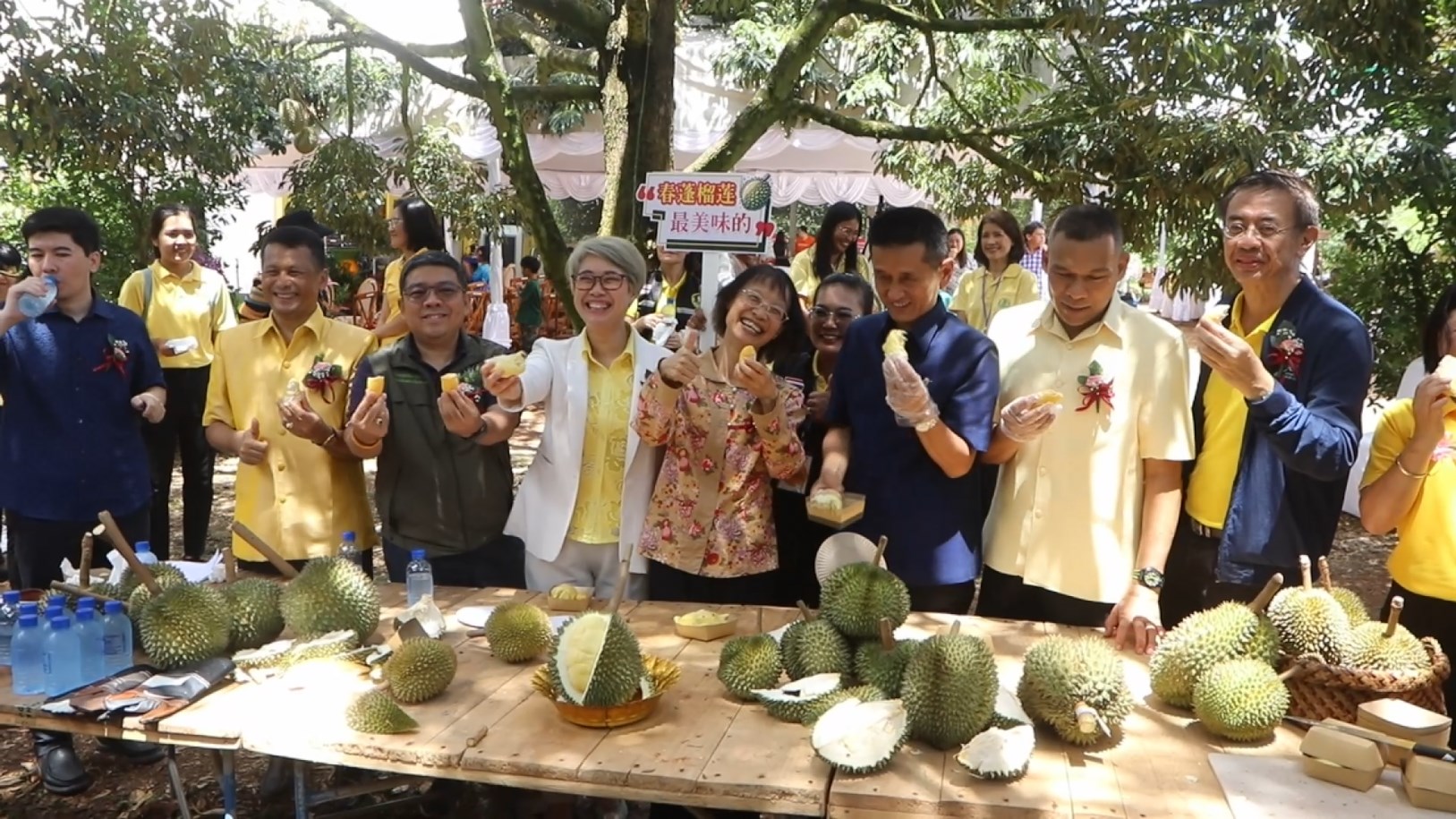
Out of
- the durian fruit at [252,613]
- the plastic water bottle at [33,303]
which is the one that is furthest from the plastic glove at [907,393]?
the plastic water bottle at [33,303]

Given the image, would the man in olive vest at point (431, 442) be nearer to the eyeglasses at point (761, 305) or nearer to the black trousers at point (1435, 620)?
the eyeglasses at point (761, 305)

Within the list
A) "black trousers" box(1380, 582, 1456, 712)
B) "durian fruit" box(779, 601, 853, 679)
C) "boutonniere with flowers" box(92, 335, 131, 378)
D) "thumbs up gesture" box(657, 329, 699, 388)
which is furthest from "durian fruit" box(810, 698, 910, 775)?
"boutonniere with flowers" box(92, 335, 131, 378)

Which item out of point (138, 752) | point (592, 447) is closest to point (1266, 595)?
point (592, 447)

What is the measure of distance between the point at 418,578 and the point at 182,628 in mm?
647

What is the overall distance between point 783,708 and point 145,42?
15.1 ft

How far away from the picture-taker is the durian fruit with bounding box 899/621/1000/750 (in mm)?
2072

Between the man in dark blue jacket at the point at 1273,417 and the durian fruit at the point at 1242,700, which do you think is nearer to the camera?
the durian fruit at the point at 1242,700

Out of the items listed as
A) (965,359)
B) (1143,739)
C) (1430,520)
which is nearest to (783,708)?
(1143,739)

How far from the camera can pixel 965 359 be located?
281 cm

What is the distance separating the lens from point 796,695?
2.25 m

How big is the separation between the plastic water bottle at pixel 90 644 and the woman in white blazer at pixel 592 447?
119 cm

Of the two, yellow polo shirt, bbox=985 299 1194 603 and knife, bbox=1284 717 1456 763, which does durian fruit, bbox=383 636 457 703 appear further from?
knife, bbox=1284 717 1456 763

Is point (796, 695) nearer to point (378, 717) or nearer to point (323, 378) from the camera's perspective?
point (378, 717)

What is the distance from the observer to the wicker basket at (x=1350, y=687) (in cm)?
215
